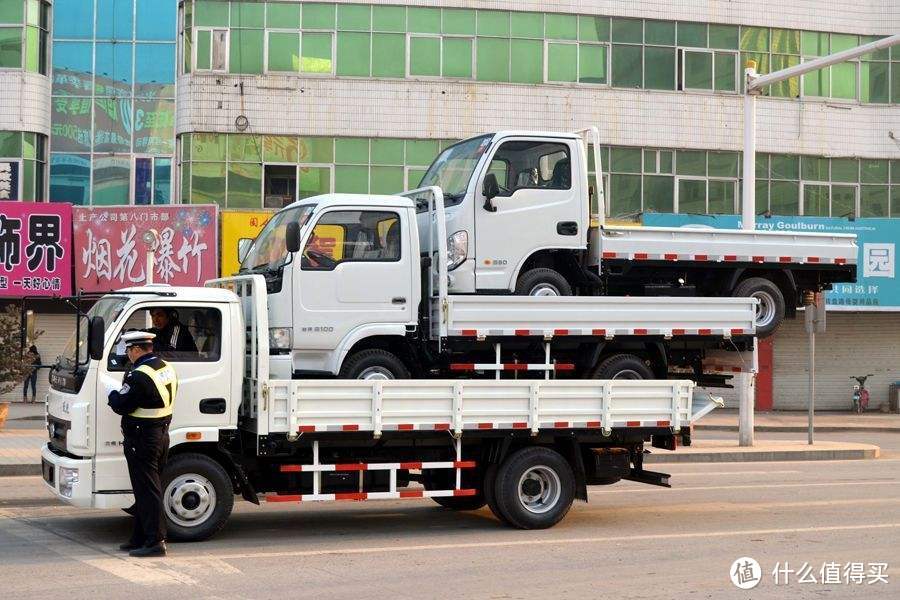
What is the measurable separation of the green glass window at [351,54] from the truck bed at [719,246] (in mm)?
18258

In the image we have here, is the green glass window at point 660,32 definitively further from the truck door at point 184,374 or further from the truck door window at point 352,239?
the truck door at point 184,374

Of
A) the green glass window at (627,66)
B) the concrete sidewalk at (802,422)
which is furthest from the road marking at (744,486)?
the green glass window at (627,66)

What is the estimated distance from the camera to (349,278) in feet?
37.9

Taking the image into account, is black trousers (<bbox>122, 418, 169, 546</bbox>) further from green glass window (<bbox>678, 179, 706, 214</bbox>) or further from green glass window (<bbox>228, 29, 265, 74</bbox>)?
green glass window (<bbox>678, 179, 706, 214</bbox>)

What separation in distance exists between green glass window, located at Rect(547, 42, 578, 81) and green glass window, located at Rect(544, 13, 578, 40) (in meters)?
0.23

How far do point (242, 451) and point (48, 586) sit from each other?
2.52 metres

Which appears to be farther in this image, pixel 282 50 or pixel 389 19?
pixel 389 19

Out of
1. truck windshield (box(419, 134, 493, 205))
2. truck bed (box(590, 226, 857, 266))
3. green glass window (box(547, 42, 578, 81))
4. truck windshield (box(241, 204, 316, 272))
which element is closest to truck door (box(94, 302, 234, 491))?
truck windshield (box(241, 204, 316, 272))

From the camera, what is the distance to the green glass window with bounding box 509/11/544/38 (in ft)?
101

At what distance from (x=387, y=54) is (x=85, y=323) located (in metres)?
20.4

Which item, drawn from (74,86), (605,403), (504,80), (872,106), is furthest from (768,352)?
(605,403)

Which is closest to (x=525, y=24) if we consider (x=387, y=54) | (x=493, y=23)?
(x=493, y=23)

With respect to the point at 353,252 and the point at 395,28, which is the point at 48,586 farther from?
the point at 395,28

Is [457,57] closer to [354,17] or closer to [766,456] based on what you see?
[354,17]
